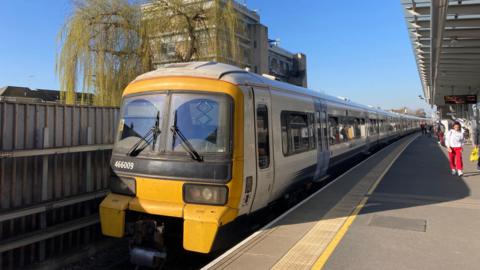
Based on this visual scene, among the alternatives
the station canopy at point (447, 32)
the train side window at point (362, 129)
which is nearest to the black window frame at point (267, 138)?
the station canopy at point (447, 32)

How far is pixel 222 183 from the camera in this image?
18.0 ft

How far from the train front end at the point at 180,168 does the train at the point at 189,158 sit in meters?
0.01

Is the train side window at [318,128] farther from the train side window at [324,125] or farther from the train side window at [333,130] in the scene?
the train side window at [333,130]

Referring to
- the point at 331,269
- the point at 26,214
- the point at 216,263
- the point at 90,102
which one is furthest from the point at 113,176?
the point at 90,102

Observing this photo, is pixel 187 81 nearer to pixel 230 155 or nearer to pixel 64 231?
pixel 230 155

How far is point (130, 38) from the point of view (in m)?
16.3

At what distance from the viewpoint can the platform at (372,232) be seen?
4.86 m

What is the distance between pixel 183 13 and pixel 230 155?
12830 millimetres

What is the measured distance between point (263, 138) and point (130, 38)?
11.5 metres

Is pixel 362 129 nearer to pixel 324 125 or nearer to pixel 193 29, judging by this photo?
pixel 324 125

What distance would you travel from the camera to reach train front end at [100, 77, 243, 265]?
18.0 feet

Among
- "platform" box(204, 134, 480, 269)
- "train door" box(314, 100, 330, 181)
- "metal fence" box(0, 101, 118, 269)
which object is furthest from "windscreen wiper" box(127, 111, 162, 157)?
"train door" box(314, 100, 330, 181)

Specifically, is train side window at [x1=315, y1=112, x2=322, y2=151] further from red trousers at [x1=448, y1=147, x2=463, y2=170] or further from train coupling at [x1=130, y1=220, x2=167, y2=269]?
train coupling at [x1=130, y1=220, x2=167, y2=269]

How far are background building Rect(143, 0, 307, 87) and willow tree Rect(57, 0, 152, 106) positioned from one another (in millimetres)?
822
